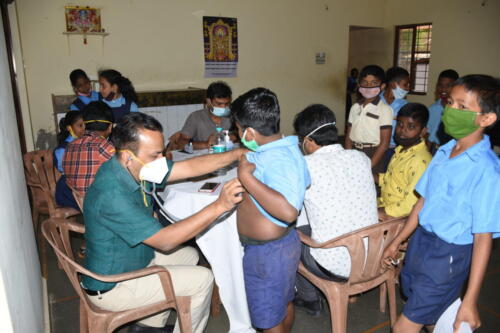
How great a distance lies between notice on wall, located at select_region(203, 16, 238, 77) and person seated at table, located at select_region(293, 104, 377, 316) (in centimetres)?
498

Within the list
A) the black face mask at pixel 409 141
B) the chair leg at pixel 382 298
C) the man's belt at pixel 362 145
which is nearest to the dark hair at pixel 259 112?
the black face mask at pixel 409 141

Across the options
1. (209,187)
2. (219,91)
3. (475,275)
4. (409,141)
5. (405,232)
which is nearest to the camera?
(475,275)

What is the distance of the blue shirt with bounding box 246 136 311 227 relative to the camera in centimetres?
160

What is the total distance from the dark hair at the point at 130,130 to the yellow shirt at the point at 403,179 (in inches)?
63.5

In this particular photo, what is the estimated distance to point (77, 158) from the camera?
2582 mm

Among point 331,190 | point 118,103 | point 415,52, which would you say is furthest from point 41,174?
point 415,52

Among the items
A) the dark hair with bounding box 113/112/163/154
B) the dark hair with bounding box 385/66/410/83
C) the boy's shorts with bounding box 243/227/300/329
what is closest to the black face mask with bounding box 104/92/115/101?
the dark hair with bounding box 113/112/163/154

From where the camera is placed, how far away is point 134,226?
1.67 m

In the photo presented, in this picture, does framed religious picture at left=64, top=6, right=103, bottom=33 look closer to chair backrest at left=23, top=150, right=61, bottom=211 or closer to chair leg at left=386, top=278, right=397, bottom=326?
chair backrest at left=23, top=150, right=61, bottom=211

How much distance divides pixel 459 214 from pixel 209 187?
140cm

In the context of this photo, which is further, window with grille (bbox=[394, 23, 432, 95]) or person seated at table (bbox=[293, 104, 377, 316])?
window with grille (bbox=[394, 23, 432, 95])

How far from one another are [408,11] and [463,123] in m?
7.92

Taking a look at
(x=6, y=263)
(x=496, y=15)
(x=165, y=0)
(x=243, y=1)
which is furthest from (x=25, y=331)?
(x=496, y=15)

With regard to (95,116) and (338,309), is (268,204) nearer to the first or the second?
(338,309)
